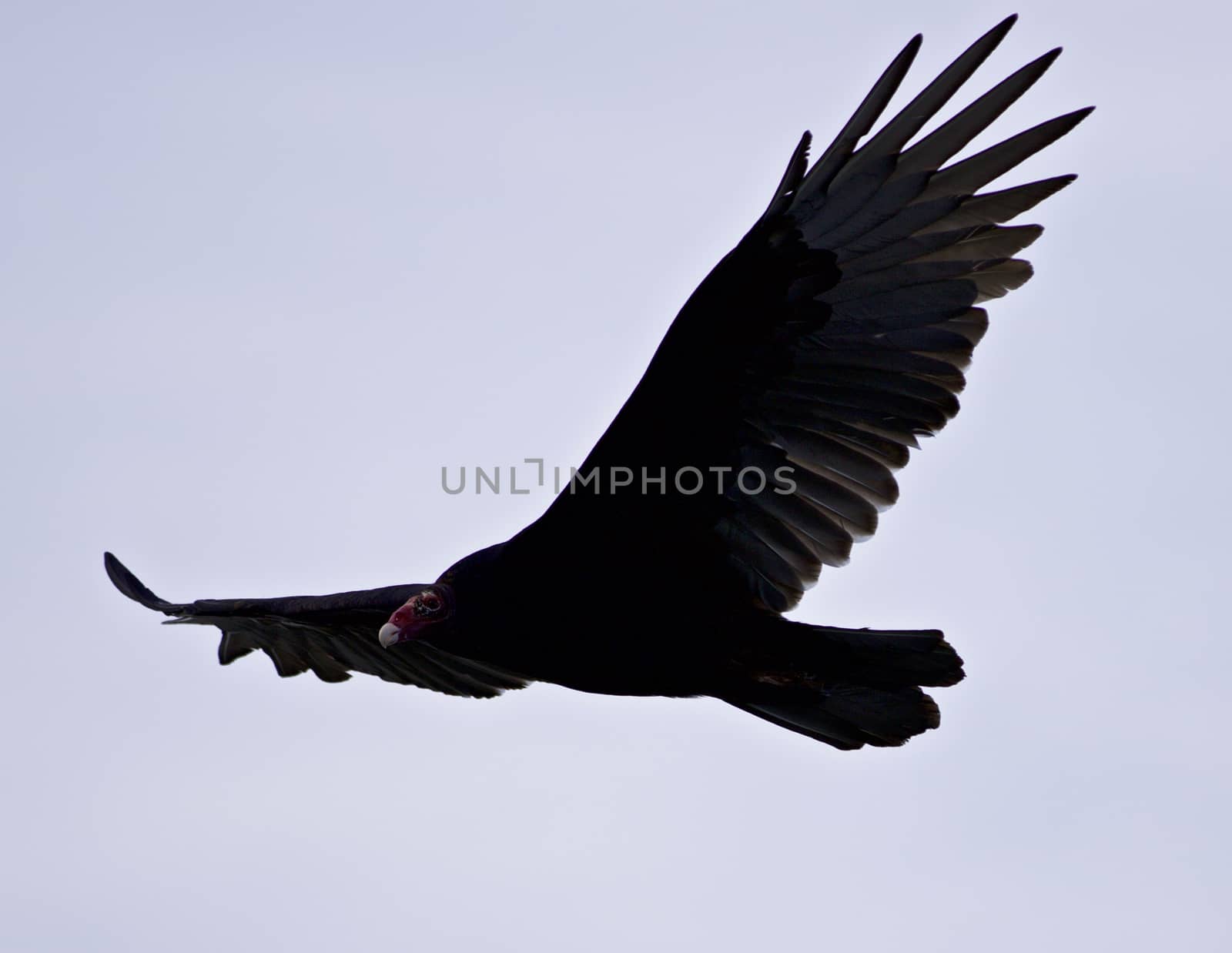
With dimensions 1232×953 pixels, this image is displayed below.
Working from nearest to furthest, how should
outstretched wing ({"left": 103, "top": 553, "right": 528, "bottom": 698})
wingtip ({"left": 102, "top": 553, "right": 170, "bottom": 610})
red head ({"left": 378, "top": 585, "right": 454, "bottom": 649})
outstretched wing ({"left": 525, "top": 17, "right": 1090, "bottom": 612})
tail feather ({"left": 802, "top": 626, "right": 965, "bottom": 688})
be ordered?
outstretched wing ({"left": 525, "top": 17, "right": 1090, "bottom": 612}) < tail feather ({"left": 802, "top": 626, "right": 965, "bottom": 688}) < red head ({"left": 378, "top": 585, "right": 454, "bottom": 649}) < outstretched wing ({"left": 103, "top": 553, "right": 528, "bottom": 698}) < wingtip ({"left": 102, "top": 553, "right": 170, "bottom": 610})

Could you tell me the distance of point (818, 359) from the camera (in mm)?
5875

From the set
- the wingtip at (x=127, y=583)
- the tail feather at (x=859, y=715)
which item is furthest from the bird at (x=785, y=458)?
the wingtip at (x=127, y=583)

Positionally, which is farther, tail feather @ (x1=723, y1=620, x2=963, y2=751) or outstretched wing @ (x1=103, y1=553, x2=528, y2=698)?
outstretched wing @ (x1=103, y1=553, x2=528, y2=698)

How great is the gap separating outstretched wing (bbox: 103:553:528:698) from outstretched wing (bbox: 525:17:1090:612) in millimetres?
1671

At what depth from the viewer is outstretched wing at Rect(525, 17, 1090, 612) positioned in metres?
5.54

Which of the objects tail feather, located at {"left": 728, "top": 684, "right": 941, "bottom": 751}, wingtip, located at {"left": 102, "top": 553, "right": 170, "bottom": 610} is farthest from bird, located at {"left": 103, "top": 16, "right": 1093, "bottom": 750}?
wingtip, located at {"left": 102, "top": 553, "right": 170, "bottom": 610}

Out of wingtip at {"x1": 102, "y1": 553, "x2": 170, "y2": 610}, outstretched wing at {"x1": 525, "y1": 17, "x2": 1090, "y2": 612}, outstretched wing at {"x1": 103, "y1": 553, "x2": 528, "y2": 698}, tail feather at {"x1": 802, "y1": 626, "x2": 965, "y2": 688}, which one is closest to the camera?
outstretched wing at {"x1": 525, "y1": 17, "x2": 1090, "y2": 612}

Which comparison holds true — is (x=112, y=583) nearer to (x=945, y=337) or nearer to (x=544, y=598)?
(x=544, y=598)

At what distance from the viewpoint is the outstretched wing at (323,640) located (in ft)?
23.7

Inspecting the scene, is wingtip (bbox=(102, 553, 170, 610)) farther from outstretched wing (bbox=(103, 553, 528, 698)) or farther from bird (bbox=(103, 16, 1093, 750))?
bird (bbox=(103, 16, 1093, 750))

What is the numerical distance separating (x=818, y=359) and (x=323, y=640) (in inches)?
129

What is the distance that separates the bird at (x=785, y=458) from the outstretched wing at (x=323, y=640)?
919mm

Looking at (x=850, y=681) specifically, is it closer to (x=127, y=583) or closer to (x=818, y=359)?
(x=818, y=359)

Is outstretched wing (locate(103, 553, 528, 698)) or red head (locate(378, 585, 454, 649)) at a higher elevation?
outstretched wing (locate(103, 553, 528, 698))
